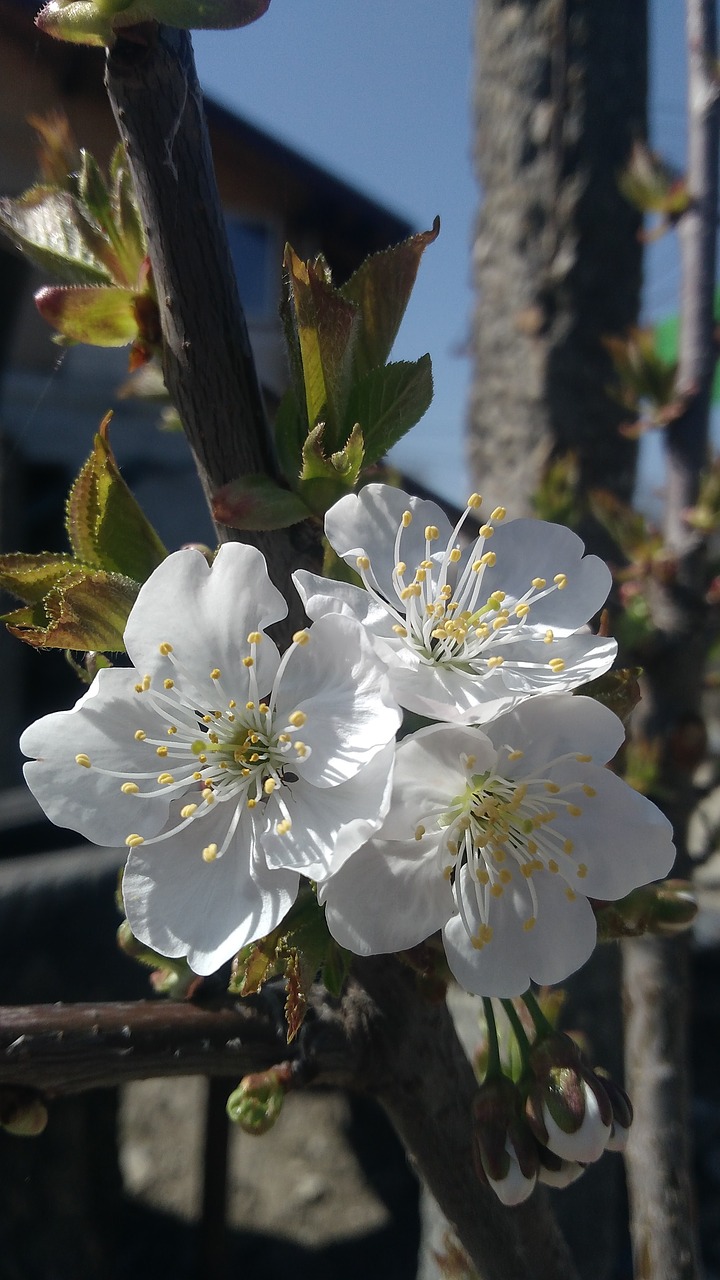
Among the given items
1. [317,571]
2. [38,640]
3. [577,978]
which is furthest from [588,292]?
[38,640]

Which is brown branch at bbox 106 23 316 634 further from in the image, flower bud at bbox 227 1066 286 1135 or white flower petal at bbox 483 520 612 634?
flower bud at bbox 227 1066 286 1135

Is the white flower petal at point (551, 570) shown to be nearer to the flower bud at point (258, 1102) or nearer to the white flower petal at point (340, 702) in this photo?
the white flower petal at point (340, 702)

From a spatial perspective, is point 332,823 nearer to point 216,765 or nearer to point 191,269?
point 216,765

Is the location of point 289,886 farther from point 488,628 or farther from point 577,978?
point 577,978

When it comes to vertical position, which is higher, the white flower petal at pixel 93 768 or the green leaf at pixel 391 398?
the green leaf at pixel 391 398

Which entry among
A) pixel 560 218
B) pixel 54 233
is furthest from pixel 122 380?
pixel 54 233

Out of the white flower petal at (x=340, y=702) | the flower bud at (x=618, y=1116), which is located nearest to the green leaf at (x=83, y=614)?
the white flower petal at (x=340, y=702)

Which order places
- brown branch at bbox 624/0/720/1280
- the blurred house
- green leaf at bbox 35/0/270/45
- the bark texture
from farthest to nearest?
the blurred house → the bark texture → brown branch at bbox 624/0/720/1280 → green leaf at bbox 35/0/270/45

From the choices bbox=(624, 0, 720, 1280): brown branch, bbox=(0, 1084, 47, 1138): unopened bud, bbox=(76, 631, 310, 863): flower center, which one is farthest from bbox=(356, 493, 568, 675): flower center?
bbox=(624, 0, 720, 1280): brown branch
